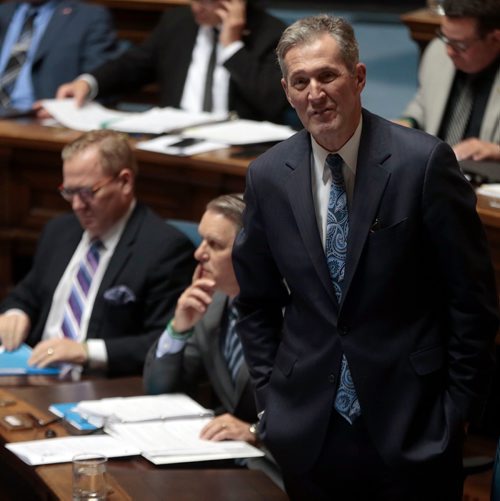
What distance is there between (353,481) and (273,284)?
1.46 ft

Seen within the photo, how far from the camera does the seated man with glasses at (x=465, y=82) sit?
3.90m

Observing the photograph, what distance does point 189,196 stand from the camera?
4.75 meters

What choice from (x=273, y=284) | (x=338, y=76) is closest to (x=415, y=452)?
(x=273, y=284)

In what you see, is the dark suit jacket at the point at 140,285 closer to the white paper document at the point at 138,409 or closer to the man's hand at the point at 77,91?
the white paper document at the point at 138,409

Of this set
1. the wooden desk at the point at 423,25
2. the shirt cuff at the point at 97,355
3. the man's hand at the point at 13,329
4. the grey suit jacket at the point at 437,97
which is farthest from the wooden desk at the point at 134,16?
the shirt cuff at the point at 97,355

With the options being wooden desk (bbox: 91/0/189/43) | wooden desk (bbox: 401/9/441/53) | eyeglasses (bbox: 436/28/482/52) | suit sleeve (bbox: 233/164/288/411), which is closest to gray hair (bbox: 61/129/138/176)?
eyeglasses (bbox: 436/28/482/52)

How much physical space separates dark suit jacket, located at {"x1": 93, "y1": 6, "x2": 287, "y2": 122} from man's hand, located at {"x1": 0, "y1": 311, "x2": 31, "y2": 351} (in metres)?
1.55

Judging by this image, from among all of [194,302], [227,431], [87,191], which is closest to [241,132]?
[87,191]

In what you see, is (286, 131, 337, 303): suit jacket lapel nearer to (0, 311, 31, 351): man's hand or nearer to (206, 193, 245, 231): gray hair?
(206, 193, 245, 231): gray hair

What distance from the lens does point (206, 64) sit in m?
5.20

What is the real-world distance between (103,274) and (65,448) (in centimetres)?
103

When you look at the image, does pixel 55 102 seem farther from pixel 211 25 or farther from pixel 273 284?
pixel 273 284

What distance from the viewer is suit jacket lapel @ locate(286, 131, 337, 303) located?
2.38m

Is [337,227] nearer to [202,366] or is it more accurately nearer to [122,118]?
[202,366]
